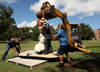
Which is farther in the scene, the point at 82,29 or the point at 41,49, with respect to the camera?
the point at 82,29

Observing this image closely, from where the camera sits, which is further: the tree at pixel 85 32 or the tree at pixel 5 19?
the tree at pixel 85 32

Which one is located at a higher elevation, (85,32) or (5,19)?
(5,19)

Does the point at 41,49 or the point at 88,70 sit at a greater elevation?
the point at 41,49

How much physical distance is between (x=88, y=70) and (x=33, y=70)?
220 cm

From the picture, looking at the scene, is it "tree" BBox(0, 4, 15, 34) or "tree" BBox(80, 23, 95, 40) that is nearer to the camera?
"tree" BBox(0, 4, 15, 34)

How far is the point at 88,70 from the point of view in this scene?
152 inches

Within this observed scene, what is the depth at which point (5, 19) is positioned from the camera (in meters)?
30.5

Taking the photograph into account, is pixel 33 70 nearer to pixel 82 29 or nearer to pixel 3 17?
pixel 3 17

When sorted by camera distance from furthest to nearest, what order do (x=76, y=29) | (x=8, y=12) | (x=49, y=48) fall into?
(x=8, y=12), (x=76, y=29), (x=49, y=48)

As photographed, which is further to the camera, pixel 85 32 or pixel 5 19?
pixel 85 32

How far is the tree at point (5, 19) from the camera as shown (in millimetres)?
29784

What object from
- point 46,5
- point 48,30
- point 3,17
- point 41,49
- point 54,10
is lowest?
point 41,49

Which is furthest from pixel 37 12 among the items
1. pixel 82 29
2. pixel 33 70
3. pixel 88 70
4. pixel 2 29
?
pixel 82 29

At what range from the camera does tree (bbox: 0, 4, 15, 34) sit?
29.8 meters
